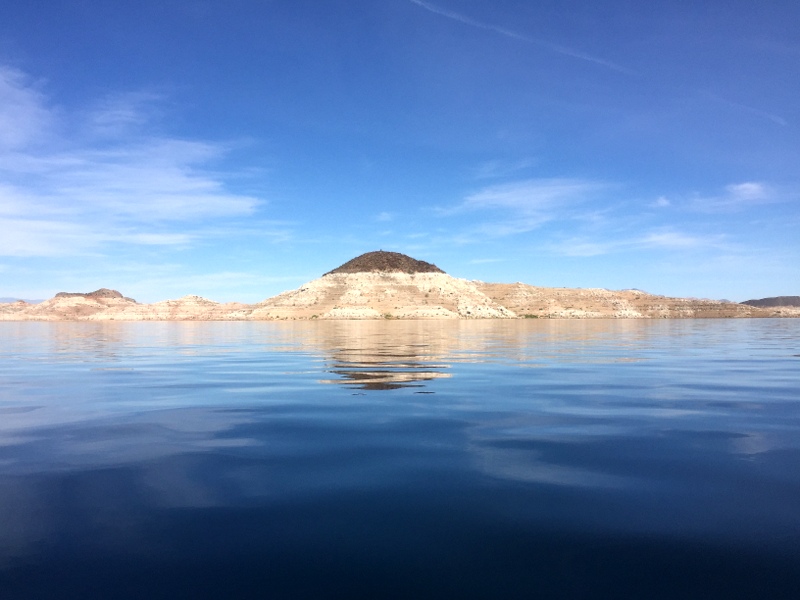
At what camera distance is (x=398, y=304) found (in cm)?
14800

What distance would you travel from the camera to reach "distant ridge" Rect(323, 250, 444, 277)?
174 metres

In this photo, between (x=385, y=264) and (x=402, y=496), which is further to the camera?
(x=385, y=264)

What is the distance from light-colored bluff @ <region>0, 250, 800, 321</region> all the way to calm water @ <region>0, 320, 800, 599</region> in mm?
126379

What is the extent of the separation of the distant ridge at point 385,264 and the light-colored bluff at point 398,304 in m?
0.33

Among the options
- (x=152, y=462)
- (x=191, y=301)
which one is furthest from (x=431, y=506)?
(x=191, y=301)

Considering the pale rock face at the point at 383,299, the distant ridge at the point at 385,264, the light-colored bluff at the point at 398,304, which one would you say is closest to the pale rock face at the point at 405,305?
the pale rock face at the point at 383,299

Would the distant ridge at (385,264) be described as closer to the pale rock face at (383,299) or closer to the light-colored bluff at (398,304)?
the light-colored bluff at (398,304)

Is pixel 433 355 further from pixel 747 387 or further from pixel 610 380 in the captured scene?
pixel 747 387

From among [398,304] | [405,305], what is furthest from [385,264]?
[405,305]

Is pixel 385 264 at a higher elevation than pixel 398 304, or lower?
higher

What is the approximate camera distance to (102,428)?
32.1 feet

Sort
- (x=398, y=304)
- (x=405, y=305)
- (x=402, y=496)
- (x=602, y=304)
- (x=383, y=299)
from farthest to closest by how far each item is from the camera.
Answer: (x=602, y=304) < (x=383, y=299) < (x=398, y=304) < (x=405, y=305) < (x=402, y=496)

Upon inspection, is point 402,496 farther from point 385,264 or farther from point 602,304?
point 602,304

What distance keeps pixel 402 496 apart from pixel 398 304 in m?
142
